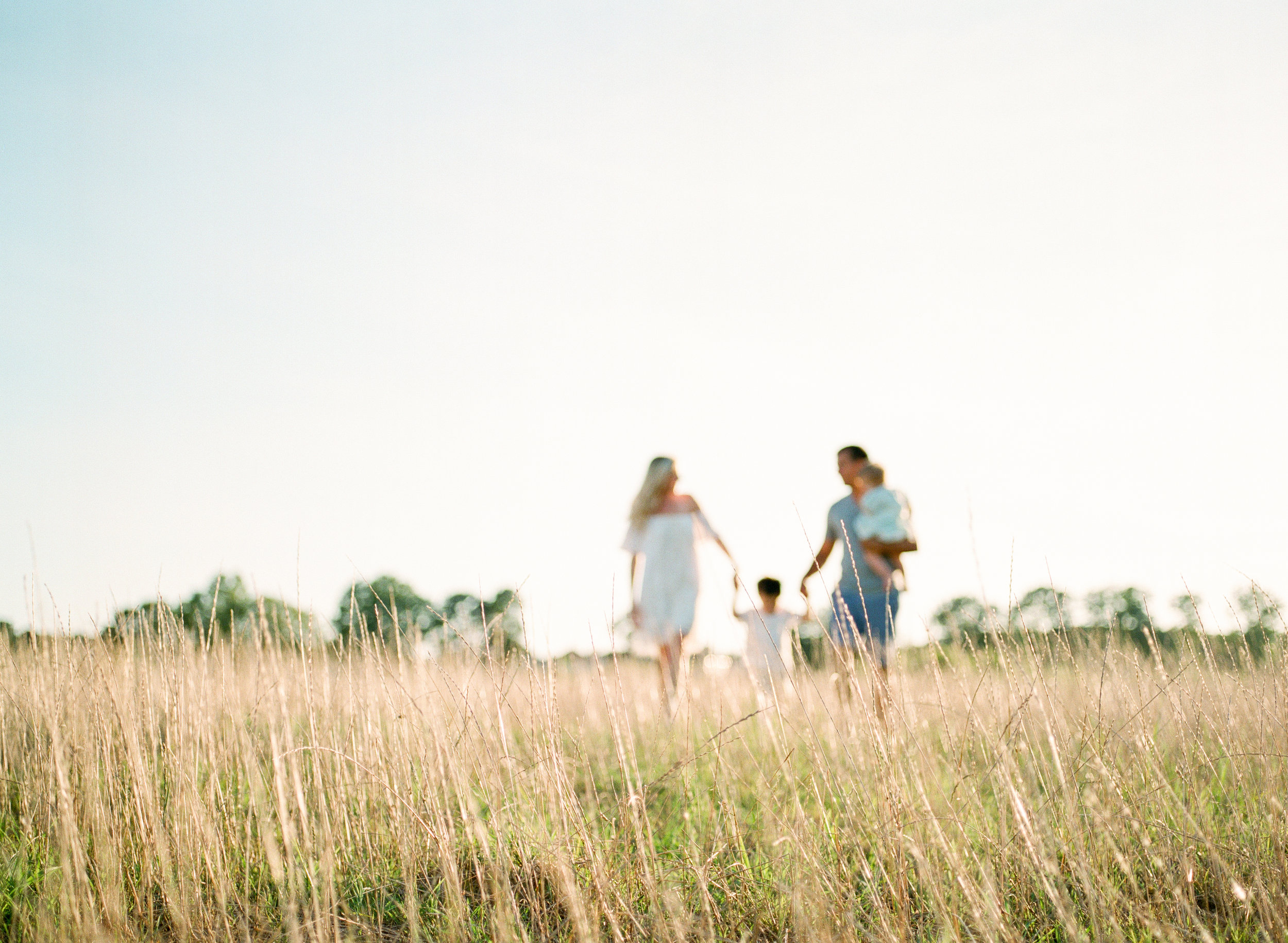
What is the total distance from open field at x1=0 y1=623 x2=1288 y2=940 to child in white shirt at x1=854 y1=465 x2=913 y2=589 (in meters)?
1.36

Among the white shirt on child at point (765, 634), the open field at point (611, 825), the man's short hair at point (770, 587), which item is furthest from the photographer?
the man's short hair at point (770, 587)

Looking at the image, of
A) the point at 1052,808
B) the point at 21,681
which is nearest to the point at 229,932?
the point at 1052,808

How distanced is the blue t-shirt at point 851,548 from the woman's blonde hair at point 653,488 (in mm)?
1210

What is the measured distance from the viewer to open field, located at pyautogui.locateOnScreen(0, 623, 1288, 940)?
Result: 5.25 ft

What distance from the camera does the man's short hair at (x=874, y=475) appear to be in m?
4.08

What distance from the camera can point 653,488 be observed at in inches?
201

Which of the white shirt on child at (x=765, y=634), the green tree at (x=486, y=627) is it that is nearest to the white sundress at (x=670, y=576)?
the white shirt on child at (x=765, y=634)

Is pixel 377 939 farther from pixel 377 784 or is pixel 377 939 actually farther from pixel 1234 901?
pixel 1234 901

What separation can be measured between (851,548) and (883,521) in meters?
0.23

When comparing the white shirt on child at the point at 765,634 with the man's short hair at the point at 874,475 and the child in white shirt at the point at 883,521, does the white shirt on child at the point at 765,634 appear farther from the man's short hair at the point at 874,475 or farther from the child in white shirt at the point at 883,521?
the man's short hair at the point at 874,475

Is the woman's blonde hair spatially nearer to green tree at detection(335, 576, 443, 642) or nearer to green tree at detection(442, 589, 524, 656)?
green tree at detection(335, 576, 443, 642)

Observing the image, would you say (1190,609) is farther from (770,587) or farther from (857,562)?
(770,587)

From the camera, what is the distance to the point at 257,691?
2510 millimetres

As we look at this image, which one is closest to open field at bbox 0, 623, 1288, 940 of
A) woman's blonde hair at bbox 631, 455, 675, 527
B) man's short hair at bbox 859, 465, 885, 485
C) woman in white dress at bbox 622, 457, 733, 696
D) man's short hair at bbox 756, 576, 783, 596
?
man's short hair at bbox 859, 465, 885, 485
